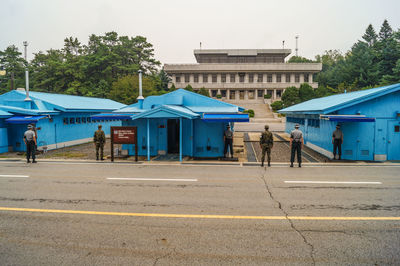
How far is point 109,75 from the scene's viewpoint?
5822cm

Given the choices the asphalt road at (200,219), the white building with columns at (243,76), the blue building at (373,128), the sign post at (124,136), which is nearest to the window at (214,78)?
the white building with columns at (243,76)

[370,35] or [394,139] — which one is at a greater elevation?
[370,35]

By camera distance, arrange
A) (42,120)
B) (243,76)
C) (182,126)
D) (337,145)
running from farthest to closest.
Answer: (243,76)
(42,120)
(182,126)
(337,145)

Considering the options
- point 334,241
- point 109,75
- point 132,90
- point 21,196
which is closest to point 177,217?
point 334,241

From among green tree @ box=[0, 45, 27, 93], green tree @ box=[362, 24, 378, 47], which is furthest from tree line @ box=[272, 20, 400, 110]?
green tree @ box=[0, 45, 27, 93]

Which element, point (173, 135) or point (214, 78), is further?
point (214, 78)

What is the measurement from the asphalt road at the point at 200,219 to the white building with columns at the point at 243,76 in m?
57.6

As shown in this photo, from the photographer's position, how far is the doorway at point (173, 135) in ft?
56.8

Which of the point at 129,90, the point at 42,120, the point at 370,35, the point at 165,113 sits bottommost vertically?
the point at 42,120

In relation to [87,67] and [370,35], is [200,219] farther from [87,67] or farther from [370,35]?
[370,35]

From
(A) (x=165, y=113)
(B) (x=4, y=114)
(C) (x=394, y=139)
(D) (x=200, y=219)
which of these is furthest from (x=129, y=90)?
(D) (x=200, y=219)

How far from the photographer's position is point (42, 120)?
63.2 feet

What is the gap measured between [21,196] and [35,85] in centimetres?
5838

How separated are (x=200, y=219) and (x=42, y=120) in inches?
694
